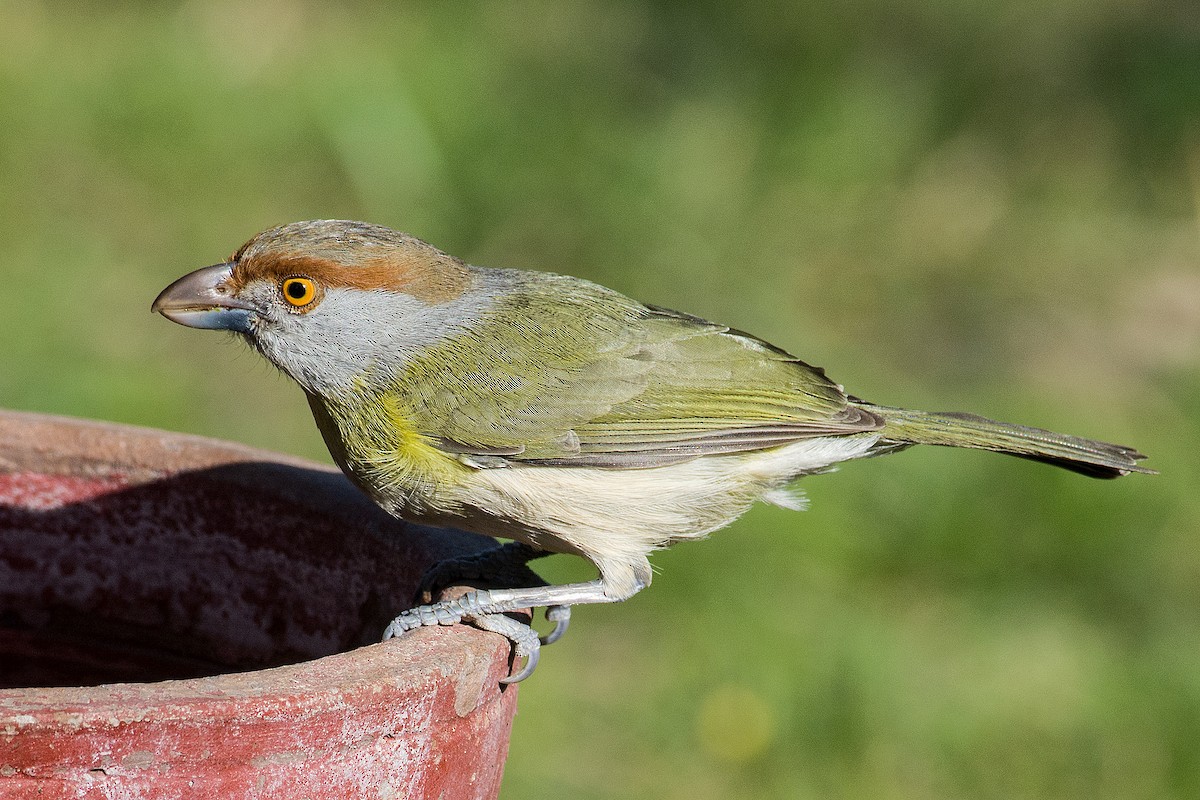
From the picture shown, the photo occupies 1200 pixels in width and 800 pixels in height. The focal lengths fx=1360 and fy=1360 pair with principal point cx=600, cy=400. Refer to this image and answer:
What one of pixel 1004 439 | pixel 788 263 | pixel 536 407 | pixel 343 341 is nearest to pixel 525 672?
pixel 536 407

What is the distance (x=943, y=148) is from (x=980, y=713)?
4294 mm

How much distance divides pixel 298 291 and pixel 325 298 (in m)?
0.07

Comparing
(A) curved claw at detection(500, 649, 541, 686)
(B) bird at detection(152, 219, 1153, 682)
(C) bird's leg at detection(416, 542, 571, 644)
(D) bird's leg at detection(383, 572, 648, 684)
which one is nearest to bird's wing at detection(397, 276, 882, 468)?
(B) bird at detection(152, 219, 1153, 682)

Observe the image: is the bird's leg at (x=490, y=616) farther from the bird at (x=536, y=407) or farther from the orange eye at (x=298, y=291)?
the orange eye at (x=298, y=291)

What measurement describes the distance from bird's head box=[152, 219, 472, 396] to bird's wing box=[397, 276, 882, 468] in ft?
0.41

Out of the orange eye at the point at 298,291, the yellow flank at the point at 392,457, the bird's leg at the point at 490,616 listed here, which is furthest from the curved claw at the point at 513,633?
the orange eye at the point at 298,291

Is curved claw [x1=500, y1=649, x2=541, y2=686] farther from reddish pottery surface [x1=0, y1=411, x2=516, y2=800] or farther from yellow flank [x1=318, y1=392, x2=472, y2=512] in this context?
yellow flank [x1=318, y1=392, x2=472, y2=512]

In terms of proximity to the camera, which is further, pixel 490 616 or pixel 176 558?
pixel 176 558

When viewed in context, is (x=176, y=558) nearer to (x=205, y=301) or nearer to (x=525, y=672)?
(x=205, y=301)

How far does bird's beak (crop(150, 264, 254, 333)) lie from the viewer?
3535 millimetres

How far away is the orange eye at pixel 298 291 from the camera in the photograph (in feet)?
11.7

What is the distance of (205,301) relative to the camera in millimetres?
3555

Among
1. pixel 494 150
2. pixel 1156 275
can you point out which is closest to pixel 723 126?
pixel 494 150

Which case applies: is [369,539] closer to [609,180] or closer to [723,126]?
[609,180]
